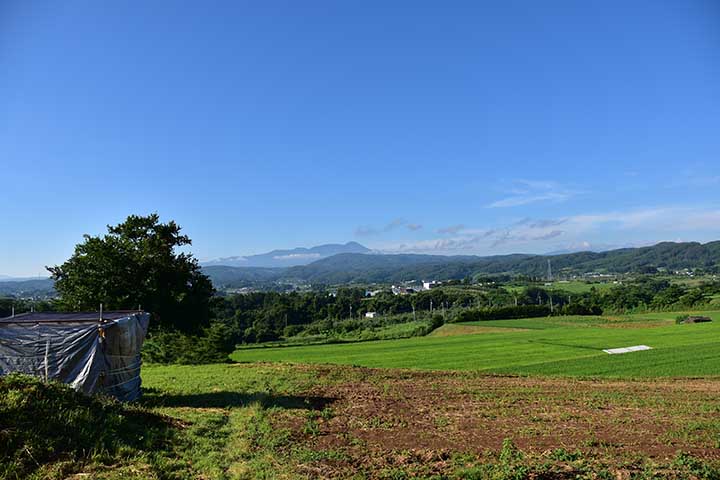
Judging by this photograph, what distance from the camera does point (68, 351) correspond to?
1286 cm

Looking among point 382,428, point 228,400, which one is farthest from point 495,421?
point 228,400

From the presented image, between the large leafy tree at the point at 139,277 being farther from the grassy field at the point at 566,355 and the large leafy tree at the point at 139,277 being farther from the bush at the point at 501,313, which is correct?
the bush at the point at 501,313

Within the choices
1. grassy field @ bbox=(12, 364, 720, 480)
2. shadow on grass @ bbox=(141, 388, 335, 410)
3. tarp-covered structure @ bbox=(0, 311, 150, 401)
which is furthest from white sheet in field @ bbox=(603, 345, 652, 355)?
Result: tarp-covered structure @ bbox=(0, 311, 150, 401)

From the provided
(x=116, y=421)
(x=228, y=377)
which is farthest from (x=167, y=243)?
(x=116, y=421)

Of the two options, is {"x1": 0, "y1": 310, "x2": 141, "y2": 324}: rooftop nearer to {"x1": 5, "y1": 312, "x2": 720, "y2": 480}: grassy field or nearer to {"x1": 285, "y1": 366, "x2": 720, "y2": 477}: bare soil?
{"x1": 5, "y1": 312, "x2": 720, "y2": 480}: grassy field

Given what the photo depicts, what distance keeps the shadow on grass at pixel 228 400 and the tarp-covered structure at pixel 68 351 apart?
115cm

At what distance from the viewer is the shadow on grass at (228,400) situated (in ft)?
45.0

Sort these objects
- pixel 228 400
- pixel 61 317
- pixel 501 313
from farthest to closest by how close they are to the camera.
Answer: pixel 501 313 < pixel 61 317 < pixel 228 400

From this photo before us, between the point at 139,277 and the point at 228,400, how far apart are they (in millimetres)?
17625

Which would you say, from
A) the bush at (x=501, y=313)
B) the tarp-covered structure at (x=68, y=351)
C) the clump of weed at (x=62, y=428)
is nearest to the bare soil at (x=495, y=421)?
the clump of weed at (x=62, y=428)

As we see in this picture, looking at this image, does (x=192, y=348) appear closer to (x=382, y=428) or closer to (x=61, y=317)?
(x=61, y=317)

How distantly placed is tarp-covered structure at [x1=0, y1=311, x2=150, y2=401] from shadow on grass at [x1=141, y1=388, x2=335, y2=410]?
1152 mm

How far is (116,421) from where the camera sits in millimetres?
9398

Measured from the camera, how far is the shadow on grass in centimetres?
1372
